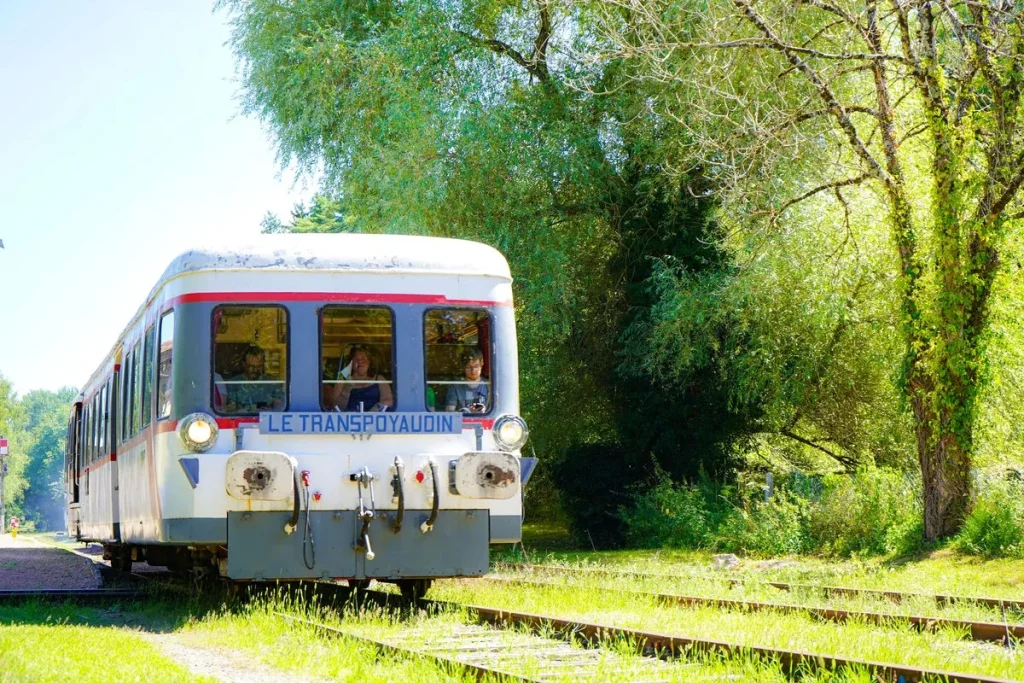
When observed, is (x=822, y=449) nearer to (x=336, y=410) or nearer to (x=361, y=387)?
(x=361, y=387)

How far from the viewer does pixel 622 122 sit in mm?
23328

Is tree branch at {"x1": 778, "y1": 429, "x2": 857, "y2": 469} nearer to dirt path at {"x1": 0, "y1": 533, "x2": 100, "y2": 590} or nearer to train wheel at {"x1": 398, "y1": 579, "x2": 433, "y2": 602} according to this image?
dirt path at {"x1": 0, "y1": 533, "x2": 100, "y2": 590}

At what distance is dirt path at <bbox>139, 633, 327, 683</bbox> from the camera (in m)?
8.23

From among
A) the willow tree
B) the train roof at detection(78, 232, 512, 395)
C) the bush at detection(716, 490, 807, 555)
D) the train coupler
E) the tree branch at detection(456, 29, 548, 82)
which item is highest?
the tree branch at detection(456, 29, 548, 82)

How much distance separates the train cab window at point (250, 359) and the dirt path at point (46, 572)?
7.19 m

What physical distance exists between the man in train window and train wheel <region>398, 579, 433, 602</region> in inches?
94.0

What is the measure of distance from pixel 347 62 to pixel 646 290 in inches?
260

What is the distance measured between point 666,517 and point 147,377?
1166 centimetres

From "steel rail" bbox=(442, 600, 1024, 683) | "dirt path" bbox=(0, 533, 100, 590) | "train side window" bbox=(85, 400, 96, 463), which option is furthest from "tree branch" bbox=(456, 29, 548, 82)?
"steel rail" bbox=(442, 600, 1024, 683)

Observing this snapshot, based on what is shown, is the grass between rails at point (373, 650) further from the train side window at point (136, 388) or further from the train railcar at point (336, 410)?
the train side window at point (136, 388)

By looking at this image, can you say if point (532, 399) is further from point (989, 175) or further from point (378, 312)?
point (378, 312)

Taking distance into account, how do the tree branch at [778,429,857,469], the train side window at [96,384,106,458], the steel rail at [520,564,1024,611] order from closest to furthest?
1. the steel rail at [520,564,1024,611]
2. the train side window at [96,384,106,458]
3. the tree branch at [778,429,857,469]

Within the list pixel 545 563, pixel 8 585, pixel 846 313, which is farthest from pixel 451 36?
pixel 8 585

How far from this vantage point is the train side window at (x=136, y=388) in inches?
504
